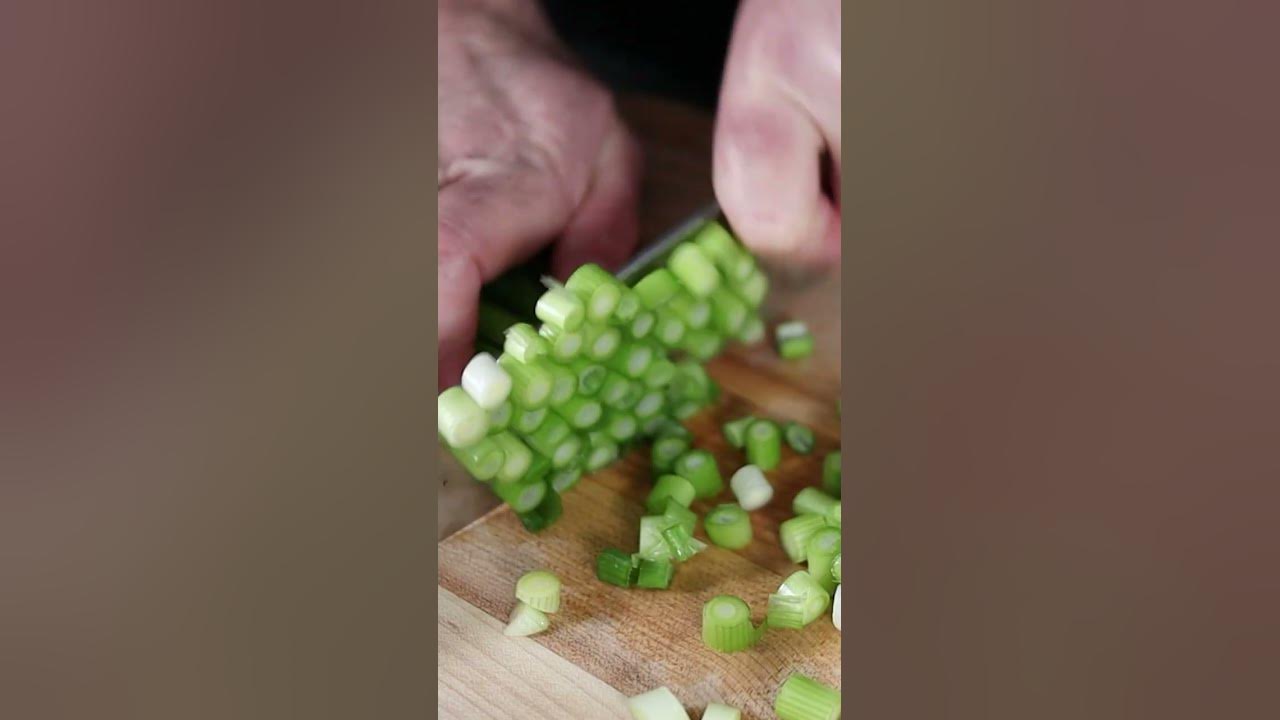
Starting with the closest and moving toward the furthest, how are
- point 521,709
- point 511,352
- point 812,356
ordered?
point 521,709 < point 511,352 < point 812,356

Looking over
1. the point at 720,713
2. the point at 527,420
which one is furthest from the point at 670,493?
the point at 720,713

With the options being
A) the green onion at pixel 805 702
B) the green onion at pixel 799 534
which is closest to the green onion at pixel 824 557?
the green onion at pixel 799 534

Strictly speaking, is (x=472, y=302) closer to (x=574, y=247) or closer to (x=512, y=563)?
(x=574, y=247)

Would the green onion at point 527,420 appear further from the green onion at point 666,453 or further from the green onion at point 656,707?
the green onion at point 656,707

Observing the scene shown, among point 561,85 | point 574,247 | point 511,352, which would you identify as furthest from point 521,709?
point 561,85

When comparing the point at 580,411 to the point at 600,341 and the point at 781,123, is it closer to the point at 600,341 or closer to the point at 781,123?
the point at 600,341

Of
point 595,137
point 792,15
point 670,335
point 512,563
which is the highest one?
point 792,15

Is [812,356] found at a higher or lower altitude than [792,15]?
lower
